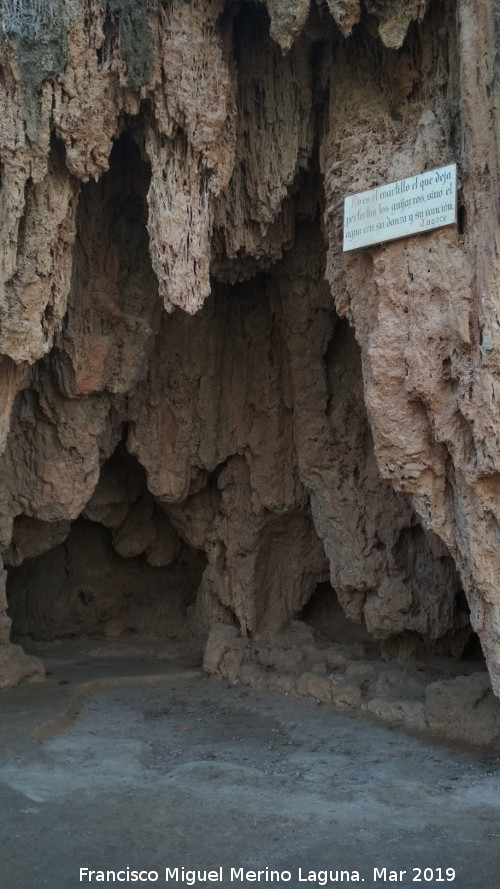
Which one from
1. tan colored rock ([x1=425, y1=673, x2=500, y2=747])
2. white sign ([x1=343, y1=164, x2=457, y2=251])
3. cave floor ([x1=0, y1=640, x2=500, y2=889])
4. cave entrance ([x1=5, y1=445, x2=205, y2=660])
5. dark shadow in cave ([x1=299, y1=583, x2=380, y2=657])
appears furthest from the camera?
cave entrance ([x1=5, y1=445, x2=205, y2=660])

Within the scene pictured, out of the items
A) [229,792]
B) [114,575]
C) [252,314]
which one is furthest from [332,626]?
[229,792]

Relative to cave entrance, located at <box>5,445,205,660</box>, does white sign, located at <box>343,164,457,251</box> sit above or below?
above

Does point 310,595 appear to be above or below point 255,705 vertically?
above

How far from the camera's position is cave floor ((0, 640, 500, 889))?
17.1 ft

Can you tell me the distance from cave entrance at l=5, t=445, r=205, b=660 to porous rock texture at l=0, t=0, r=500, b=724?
5 cm

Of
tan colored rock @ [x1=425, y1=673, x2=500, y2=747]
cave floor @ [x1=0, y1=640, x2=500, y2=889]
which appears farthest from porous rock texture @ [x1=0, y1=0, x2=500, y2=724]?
tan colored rock @ [x1=425, y1=673, x2=500, y2=747]

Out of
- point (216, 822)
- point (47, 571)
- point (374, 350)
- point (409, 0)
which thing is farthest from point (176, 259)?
point (47, 571)

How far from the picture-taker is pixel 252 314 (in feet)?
35.6

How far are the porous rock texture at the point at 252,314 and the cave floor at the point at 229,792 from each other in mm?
926

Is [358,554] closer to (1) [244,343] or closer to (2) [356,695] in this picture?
(2) [356,695]

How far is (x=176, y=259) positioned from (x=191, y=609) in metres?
6.16

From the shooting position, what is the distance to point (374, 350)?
6.96 m

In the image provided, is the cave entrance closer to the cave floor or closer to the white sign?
the cave floor

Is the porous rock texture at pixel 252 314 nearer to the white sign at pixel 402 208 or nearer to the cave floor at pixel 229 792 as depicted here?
the white sign at pixel 402 208
